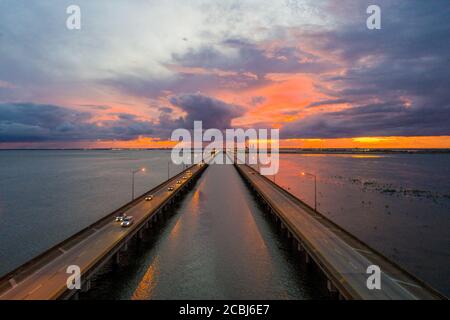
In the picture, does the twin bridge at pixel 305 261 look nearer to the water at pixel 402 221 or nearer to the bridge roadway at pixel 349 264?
the bridge roadway at pixel 349 264

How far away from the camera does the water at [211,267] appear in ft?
95.2

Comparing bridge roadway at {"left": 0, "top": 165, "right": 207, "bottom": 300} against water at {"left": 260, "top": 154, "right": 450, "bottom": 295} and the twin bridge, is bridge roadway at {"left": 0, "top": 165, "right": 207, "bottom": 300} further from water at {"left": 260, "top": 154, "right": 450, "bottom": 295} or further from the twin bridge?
water at {"left": 260, "top": 154, "right": 450, "bottom": 295}

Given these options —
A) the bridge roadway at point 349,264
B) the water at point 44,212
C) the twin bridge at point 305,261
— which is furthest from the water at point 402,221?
the water at point 44,212

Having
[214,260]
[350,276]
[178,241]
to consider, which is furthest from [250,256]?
[350,276]

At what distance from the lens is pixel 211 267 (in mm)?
35062

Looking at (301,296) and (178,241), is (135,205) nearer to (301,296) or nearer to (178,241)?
(178,241)

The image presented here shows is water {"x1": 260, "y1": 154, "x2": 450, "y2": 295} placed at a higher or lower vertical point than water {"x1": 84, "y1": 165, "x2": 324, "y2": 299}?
higher

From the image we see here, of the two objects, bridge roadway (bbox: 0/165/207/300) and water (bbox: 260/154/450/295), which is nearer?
bridge roadway (bbox: 0/165/207/300)

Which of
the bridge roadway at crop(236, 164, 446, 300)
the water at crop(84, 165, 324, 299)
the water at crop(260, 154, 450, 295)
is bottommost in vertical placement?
the water at crop(84, 165, 324, 299)

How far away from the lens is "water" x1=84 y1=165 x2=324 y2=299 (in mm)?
29016

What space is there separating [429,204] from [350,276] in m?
60.1

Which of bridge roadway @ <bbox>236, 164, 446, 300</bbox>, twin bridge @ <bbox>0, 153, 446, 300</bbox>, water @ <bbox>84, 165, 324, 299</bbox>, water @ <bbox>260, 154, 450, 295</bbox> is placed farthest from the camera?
water @ <bbox>260, 154, 450, 295</bbox>

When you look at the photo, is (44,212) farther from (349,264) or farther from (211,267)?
(349,264)

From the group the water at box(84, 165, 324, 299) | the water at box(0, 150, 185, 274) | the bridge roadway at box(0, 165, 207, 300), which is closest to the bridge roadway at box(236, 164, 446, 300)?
the water at box(84, 165, 324, 299)
